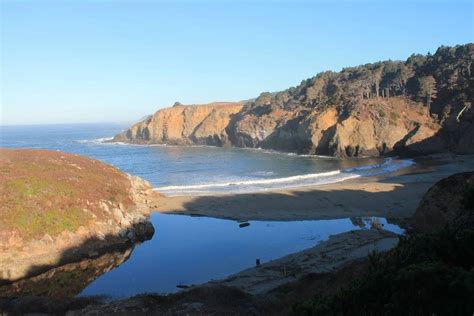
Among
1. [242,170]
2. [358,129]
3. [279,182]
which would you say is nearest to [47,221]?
[279,182]

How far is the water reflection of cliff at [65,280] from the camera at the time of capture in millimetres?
18906

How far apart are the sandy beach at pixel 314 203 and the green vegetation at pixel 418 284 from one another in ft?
68.9

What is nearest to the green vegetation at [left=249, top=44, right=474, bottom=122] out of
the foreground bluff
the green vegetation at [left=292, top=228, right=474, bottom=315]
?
the foreground bluff

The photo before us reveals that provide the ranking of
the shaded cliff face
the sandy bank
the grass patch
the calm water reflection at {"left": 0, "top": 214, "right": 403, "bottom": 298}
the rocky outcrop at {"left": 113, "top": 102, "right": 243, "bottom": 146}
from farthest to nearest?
the rocky outcrop at {"left": 113, "top": 102, "right": 243, "bottom": 146}
the shaded cliff face
the grass patch
the calm water reflection at {"left": 0, "top": 214, "right": 403, "bottom": 298}
the sandy bank

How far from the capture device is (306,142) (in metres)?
74.1

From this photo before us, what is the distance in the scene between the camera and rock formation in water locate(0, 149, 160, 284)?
22.1 meters

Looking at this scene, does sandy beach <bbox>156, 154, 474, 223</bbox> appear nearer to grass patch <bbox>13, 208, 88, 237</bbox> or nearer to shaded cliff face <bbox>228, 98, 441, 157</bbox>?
grass patch <bbox>13, 208, 88, 237</bbox>

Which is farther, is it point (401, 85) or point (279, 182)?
point (401, 85)

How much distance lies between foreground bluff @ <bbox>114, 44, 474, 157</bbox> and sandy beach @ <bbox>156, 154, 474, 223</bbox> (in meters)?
26.5

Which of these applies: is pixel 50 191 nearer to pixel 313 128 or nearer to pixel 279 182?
pixel 279 182

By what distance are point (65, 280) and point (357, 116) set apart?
2250 inches

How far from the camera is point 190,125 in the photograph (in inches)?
4269

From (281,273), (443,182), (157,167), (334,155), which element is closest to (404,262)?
(281,273)

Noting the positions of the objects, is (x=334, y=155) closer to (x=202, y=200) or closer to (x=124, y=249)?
(x=202, y=200)
